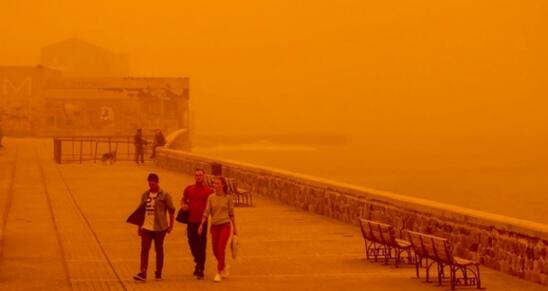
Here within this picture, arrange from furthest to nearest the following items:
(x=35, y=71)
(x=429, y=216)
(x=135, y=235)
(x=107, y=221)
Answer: (x=35, y=71), (x=107, y=221), (x=135, y=235), (x=429, y=216)

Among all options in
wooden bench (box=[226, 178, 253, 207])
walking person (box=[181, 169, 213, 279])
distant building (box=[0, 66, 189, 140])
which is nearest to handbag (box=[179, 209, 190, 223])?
walking person (box=[181, 169, 213, 279])

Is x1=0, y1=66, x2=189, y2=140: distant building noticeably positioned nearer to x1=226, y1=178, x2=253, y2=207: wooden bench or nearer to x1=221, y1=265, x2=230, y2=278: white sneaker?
x1=226, y1=178, x2=253, y2=207: wooden bench

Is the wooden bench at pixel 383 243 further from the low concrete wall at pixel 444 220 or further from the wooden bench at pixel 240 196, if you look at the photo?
the wooden bench at pixel 240 196

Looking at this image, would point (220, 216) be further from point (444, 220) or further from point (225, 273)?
point (444, 220)

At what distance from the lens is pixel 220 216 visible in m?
15.7

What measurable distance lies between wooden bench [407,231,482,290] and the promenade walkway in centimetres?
24

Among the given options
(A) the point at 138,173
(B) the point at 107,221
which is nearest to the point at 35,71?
(A) the point at 138,173

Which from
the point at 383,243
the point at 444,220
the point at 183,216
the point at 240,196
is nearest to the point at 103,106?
the point at 240,196

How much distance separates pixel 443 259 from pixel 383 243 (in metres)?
2.56

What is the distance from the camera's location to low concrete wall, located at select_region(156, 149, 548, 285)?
625 inches

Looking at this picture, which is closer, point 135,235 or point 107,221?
point 135,235

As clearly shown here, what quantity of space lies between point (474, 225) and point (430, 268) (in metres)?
1.01

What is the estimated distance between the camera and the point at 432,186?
134 meters

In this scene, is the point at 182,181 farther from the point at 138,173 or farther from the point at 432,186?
the point at 432,186
